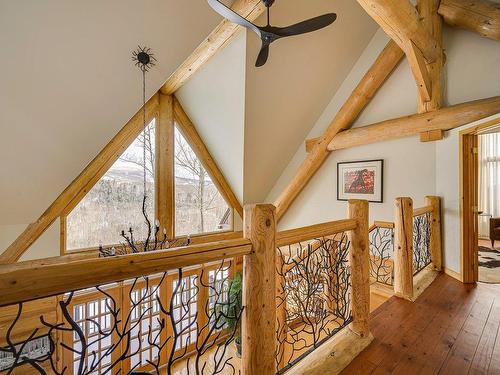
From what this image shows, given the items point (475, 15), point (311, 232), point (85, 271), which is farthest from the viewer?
point (475, 15)

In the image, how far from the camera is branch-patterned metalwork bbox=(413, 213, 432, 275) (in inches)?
131

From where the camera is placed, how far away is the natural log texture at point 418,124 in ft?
10.0

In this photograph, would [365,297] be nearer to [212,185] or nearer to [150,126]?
[212,185]

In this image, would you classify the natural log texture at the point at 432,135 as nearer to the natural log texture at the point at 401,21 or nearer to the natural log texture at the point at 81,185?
the natural log texture at the point at 401,21

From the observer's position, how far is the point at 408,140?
3.86 meters

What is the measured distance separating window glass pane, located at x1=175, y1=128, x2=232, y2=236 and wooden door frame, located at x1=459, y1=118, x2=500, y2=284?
3.94 meters

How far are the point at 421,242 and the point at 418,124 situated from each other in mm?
1652

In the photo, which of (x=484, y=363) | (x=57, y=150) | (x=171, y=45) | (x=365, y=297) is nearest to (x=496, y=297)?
(x=484, y=363)

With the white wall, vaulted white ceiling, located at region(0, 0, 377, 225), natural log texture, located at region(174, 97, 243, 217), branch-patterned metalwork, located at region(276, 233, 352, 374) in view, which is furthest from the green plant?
→ vaulted white ceiling, located at region(0, 0, 377, 225)

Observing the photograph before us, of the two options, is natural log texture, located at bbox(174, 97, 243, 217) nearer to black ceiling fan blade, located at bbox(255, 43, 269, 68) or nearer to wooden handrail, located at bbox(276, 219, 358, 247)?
black ceiling fan blade, located at bbox(255, 43, 269, 68)

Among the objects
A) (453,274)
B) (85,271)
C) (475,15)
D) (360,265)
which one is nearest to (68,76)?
(85,271)

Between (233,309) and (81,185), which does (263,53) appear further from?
(81,185)

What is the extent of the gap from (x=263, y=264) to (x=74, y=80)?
2864 millimetres

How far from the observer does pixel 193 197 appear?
5000mm
